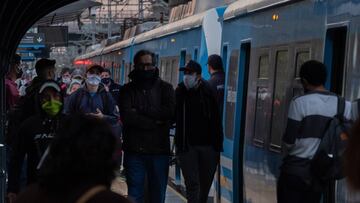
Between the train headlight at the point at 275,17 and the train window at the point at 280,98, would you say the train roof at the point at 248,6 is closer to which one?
the train headlight at the point at 275,17

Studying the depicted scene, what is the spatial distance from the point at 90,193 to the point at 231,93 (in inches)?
315

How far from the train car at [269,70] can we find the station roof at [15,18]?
204cm

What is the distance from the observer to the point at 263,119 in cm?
940

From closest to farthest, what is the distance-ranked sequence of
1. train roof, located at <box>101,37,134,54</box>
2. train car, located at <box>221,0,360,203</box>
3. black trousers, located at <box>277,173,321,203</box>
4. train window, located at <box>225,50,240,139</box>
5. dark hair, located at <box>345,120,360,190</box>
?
dark hair, located at <box>345,120,360,190</box>, black trousers, located at <box>277,173,321,203</box>, train car, located at <box>221,0,360,203</box>, train window, located at <box>225,50,240,139</box>, train roof, located at <box>101,37,134,54</box>

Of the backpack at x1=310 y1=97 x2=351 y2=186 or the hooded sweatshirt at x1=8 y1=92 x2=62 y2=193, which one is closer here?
the backpack at x1=310 y1=97 x2=351 y2=186

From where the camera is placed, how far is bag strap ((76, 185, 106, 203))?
11.1 feet

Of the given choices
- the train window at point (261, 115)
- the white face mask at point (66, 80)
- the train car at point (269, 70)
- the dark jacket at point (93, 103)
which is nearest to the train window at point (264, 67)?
the train car at point (269, 70)

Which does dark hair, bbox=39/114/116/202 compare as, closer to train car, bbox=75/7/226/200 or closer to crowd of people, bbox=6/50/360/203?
crowd of people, bbox=6/50/360/203

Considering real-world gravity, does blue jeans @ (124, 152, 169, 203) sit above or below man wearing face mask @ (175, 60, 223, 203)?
below

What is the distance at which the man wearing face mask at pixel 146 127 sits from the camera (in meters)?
8.91

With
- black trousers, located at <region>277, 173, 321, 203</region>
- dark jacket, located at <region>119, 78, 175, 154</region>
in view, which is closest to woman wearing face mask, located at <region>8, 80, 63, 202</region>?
dark jacket, located at <region>119, 78, 175, 154</region>

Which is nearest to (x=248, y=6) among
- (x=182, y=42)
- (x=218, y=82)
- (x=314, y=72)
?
(x=218, y=82)

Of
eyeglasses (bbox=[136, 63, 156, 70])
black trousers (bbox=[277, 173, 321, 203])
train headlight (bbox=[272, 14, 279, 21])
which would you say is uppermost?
train headlight (bbox=[272, 14, 279, 21])

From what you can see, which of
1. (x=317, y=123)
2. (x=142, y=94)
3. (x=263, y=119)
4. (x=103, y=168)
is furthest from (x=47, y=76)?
(x=103, y=168)
